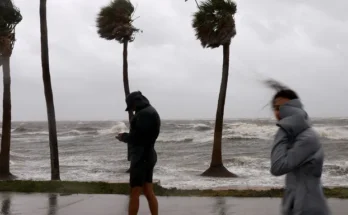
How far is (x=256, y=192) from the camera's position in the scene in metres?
9.23

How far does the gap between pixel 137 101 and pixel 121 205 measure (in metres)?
2.91

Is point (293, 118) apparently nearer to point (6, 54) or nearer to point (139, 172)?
point (139, 172)

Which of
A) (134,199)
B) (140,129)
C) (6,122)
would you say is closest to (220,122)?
(6,122)

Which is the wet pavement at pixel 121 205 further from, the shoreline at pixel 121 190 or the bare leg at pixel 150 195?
the bare leg at pixel 150 195

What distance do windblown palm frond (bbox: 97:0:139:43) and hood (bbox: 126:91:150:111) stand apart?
13.2 m

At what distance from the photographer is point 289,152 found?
3.31 metres

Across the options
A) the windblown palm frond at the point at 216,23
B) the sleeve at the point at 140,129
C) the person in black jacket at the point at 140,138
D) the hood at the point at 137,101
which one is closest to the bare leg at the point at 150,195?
the person in black jacket at the point at 140,138

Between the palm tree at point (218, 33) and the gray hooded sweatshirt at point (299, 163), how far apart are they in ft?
46.9

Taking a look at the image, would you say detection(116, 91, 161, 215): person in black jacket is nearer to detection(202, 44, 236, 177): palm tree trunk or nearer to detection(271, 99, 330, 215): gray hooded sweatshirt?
detection(271, 99, 330, 215): gray hooded sweatshirt

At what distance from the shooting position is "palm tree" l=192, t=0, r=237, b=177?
58.5ft

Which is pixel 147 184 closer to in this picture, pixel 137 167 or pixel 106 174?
pixel 137 167

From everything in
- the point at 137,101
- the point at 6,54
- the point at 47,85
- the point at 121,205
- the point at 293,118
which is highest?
the point at 6,54

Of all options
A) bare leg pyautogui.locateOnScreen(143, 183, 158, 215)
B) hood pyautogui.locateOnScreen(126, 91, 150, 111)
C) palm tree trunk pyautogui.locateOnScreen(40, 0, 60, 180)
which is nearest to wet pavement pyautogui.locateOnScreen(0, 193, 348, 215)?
bare leg pyautogui.locateOnScreen(143, 183, 158, 215)

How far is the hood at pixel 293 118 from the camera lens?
11.0 ft
